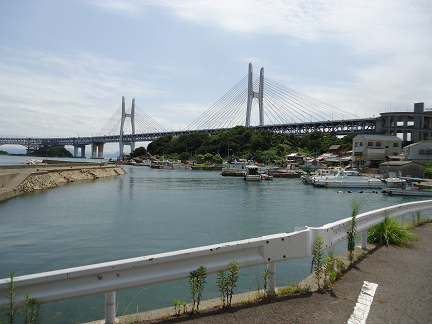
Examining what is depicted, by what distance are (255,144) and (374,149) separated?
130 ft

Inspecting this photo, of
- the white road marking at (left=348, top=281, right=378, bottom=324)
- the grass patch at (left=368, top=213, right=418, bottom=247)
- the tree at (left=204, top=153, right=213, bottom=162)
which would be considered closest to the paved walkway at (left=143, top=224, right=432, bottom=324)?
the white road marking at (left=348, top=281, right=378, bottom=324)

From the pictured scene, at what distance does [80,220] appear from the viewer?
44.1 feet

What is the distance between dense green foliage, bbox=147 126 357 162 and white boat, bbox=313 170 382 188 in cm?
4216

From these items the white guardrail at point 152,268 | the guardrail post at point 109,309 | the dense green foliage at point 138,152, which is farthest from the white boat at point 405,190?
the dense green foliage at point 138,152

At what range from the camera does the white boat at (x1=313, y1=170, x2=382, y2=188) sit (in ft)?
112

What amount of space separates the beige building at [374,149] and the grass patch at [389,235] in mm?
51878

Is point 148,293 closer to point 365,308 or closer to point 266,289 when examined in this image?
point 266,289

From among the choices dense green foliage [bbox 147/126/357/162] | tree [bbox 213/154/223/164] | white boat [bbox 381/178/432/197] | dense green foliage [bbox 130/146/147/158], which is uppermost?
dense green foliage [bbox 147/126/357/162]

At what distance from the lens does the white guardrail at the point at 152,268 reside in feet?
8.43

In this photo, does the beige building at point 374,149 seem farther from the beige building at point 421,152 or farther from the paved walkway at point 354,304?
the paved walkway at point 354,304

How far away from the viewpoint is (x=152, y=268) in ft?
9.32

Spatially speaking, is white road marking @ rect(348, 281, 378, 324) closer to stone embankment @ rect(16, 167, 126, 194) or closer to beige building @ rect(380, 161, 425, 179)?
stone embankment @ rect(16, 167, 126, 194)

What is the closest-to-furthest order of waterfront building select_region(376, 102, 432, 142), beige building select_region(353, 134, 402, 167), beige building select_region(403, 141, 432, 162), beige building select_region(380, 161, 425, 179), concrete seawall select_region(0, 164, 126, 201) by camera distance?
concrete seawall select_region(0, 164, 126, 201) → beige building select_region(380, 161, 425, 179) → beige building select_region(403, 141, 432, 162) → beige building select_region(353, 134, 402, 167) → waterfront building select_region(376, 102, 432, 142)

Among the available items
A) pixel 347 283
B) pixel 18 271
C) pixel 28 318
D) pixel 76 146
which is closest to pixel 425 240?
pixel 347 283
